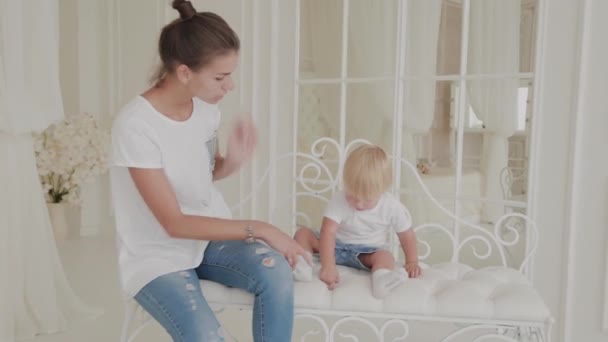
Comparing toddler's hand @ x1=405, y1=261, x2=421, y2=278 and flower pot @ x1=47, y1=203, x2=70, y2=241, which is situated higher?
toddler's hand @ x1=405, y1=261, x2=421, y2=278

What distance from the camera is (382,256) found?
79.9 inches

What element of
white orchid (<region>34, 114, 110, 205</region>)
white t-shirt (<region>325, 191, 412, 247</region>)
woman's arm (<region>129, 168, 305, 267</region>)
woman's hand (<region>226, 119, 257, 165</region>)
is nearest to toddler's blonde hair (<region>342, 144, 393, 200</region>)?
white t-shirt (<region>325, 191, 412, 247</region>)

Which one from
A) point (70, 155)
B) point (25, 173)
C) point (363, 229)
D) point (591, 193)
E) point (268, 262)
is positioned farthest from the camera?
point (70, 155)

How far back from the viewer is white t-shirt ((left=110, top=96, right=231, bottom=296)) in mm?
1631

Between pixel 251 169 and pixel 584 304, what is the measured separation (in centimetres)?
166

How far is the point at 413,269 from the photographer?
A: 2.02 m

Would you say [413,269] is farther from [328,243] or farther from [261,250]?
[261,250]

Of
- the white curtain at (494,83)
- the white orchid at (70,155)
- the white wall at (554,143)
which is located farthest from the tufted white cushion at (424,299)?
the white orchid at (70,155)

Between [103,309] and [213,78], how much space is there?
5.90 ft

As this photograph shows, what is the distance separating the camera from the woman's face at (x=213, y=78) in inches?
65.7

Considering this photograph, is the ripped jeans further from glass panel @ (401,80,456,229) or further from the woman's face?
glass panel @ (401,80,456,229)

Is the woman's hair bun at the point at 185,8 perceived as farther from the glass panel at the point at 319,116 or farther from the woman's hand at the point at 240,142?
the glass panel at the point at 319,116

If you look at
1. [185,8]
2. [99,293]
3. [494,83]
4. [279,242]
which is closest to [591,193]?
[494,83]

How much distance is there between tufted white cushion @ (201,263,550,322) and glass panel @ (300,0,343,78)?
4.36ft
